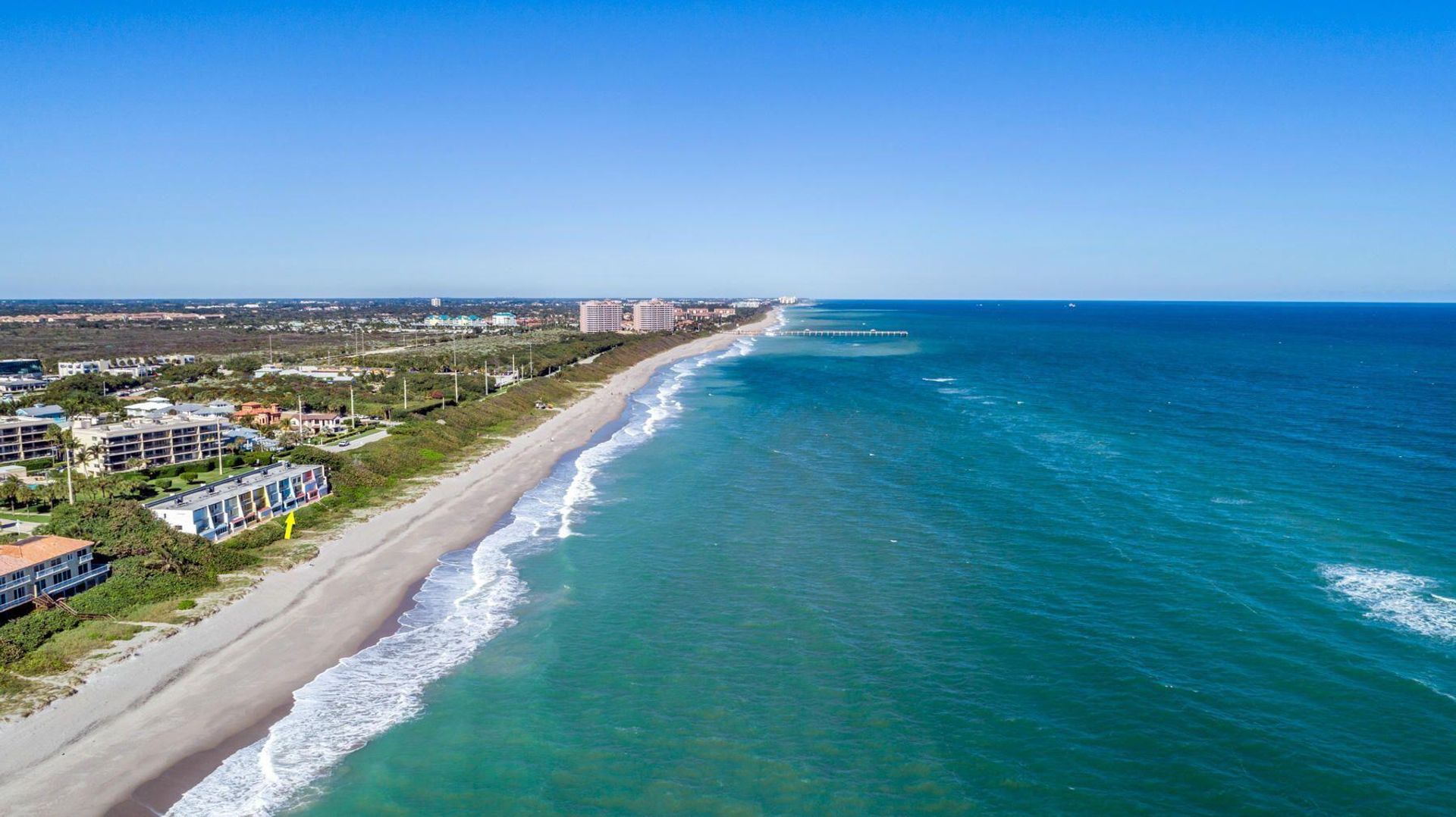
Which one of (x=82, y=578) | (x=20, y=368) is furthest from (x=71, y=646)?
(x=20, y=368)

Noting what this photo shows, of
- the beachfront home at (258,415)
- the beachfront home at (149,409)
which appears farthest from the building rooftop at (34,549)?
the beachfront home at (258,415)

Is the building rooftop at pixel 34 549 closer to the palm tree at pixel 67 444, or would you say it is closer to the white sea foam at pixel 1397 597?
the palm tree at pixel 67 444

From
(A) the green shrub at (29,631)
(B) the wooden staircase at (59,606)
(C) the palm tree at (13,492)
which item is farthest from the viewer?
Result: (C) the palm tree at (13,492)

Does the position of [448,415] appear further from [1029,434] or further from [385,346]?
[385,346]

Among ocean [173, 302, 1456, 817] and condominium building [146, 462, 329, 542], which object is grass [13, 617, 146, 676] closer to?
ocean [173, 302, 1456, 817]

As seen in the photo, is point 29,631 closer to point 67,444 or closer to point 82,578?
point 82,578

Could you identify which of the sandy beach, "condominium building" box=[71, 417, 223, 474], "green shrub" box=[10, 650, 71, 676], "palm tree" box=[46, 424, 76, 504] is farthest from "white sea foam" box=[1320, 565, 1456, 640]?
"condominium building" box=[71, 417, 223, 474]

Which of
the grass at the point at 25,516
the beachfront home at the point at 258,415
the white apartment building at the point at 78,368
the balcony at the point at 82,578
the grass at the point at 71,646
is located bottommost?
the grass at the point at 71,646
